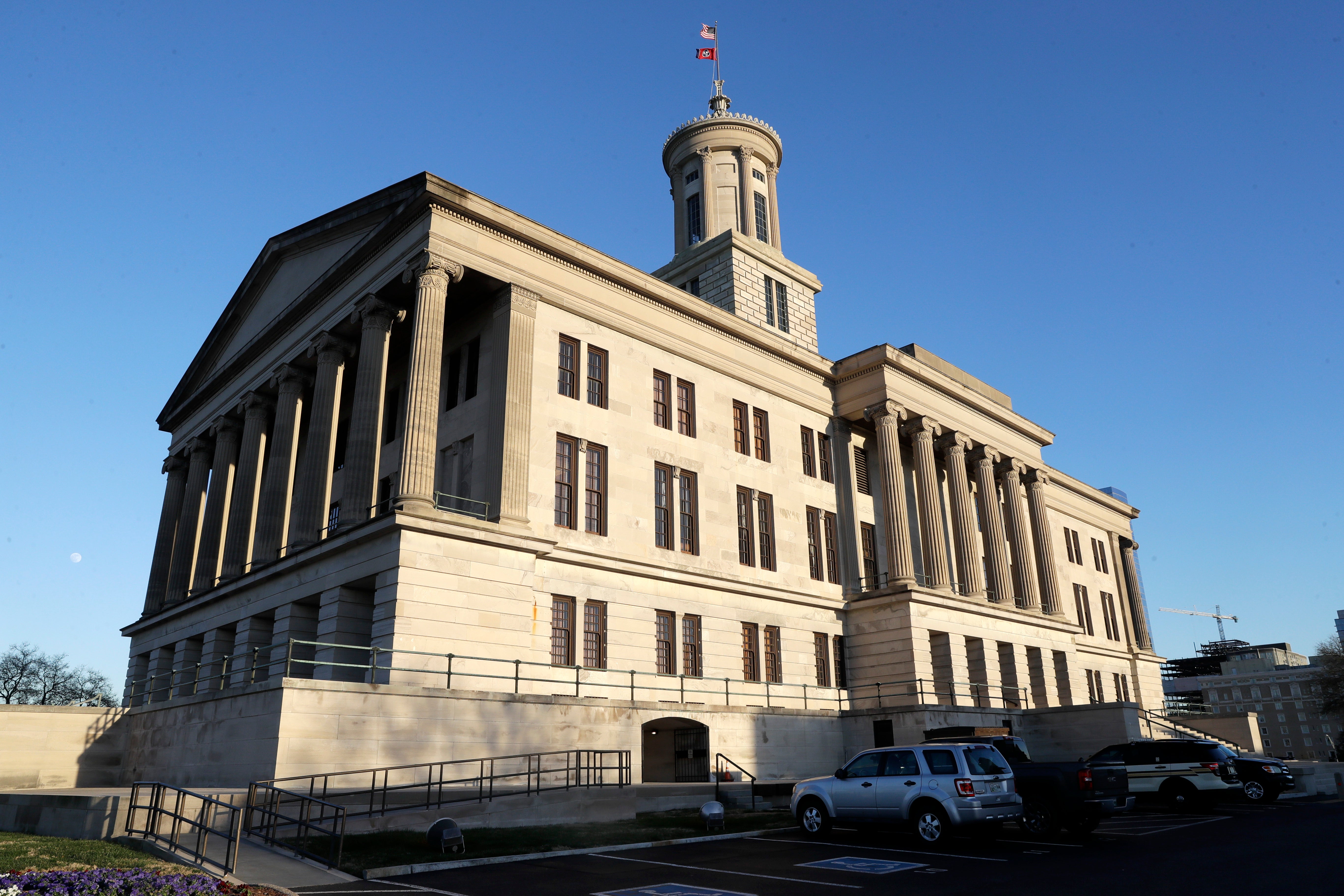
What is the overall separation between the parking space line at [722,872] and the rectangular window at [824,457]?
2733cm

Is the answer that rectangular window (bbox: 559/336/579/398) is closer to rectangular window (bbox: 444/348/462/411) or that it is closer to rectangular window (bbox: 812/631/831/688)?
rectangular window (bbox: 444/348/462/411)

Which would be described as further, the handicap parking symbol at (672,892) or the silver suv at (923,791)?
the silver suv at (923,791)

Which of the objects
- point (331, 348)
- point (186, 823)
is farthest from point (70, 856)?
point (331, 348)

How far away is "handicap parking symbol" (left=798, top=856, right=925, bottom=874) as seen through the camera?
13664 mm

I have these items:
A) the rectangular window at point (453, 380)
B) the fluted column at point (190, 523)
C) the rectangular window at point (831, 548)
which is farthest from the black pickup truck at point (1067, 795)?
the fluted column at point (190, 523)

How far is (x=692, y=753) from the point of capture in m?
29.6

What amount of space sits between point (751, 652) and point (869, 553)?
9865 mm

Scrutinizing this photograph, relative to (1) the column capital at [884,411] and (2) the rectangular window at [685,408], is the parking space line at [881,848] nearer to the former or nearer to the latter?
(2) the rectangular window at [685,408]

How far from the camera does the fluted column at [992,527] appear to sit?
148 feet

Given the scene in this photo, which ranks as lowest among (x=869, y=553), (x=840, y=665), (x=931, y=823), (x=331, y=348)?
(x=931, y=823)

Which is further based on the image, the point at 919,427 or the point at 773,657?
the point at 919,427

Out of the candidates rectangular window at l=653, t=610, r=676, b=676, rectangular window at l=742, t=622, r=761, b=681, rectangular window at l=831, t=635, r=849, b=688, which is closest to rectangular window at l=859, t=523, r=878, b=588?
rectangular window at l=831, t=635, r=849, b=688

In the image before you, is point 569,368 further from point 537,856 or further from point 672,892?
point 672,892

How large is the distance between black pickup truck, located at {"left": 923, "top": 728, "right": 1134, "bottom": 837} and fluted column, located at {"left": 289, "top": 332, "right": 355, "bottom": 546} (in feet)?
72.5
